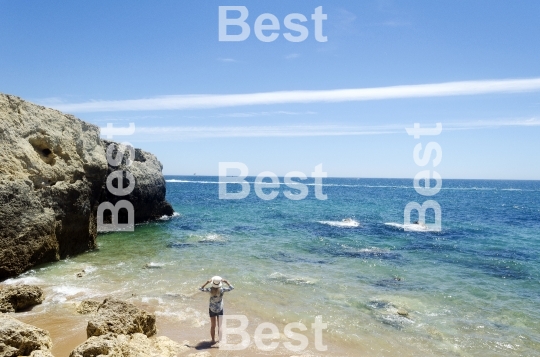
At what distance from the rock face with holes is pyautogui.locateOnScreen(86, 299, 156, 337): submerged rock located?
296 inches

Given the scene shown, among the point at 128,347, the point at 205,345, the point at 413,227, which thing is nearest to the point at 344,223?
the point at 413,227

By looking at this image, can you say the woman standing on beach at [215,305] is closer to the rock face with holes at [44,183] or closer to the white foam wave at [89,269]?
the white foam wave at [89,269]

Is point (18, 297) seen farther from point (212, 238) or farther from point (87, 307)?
point (212, 238)

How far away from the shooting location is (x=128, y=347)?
7.64m

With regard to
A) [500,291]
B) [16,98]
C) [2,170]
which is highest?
[16,98]

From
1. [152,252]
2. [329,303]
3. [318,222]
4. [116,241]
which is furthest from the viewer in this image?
[318,222]

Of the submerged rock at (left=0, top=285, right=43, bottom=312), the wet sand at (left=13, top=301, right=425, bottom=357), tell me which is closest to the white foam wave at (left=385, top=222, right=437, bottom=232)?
the wet sand at (left=13, top=301, right=425, bottom=357)

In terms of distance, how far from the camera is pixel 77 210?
18.3 metres

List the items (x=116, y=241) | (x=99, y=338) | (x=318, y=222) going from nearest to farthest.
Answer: (x=99, y=338)
(x=116, y=241)
(x=318, y=222)

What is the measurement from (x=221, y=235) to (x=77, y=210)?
33.8ft

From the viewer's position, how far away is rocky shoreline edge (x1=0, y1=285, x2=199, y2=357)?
7.16m

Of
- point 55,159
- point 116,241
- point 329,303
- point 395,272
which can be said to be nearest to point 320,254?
point 395,272

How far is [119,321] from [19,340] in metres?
2.02

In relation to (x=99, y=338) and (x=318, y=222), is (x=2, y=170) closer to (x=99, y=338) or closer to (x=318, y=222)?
(x=99, y=338)
